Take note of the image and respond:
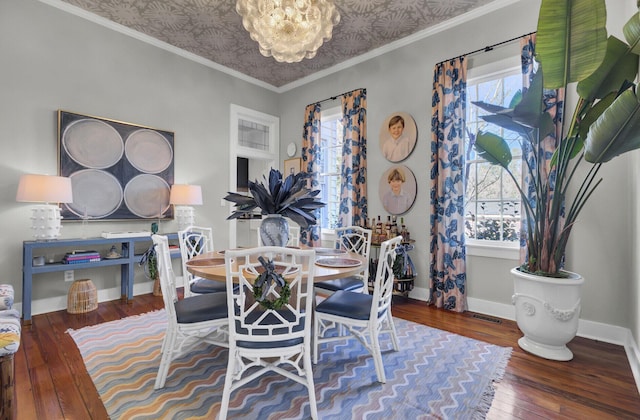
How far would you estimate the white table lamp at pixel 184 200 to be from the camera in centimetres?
399

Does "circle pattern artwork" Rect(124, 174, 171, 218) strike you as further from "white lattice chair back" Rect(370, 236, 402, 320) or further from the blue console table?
"white lattice chair back" Rect(370, 236, 402, 320)

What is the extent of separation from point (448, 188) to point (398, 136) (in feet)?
3.24

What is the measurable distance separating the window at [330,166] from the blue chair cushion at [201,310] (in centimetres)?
300

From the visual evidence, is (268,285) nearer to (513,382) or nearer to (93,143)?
(513,382)

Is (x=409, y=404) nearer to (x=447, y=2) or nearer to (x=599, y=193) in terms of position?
(x=599, y=193)

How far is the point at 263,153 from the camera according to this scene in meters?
5.40

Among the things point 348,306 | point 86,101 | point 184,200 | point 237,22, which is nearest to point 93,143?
point 86,101

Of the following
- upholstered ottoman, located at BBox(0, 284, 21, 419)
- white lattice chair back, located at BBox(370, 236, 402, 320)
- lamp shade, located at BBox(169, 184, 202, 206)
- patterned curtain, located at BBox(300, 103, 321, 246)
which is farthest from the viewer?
patterned curtain, located at BBox(300, 103, 321, 246)

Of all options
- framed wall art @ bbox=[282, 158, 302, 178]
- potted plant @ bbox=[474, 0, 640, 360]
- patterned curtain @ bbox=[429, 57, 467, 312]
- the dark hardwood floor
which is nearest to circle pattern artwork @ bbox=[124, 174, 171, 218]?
the dark hardwood floor

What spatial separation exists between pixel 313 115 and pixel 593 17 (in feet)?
11.7

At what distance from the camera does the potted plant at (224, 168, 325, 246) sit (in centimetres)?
220

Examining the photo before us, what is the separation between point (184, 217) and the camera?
414 cm

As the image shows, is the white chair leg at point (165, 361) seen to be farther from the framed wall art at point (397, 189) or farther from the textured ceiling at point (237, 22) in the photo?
the textured ceiling at point (237, 22)

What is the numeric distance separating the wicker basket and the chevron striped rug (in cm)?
75
